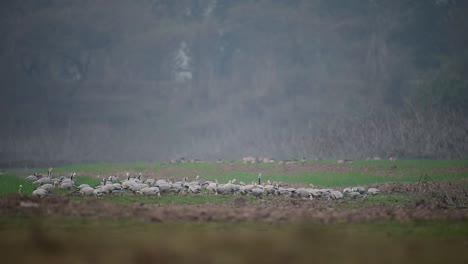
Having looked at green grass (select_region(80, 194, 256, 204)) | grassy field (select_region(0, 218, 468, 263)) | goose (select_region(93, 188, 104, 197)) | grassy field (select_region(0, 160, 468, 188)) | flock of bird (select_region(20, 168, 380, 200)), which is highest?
grassy field (select_region(0, 160, 468, 188))

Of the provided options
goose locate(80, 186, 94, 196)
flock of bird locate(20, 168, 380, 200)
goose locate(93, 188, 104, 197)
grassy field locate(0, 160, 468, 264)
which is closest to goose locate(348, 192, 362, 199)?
flock of bird locate(20, 168, 380, 200)

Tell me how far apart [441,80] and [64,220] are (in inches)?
3910

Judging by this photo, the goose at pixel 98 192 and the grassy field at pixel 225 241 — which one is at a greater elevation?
the goose at pixel 98 192

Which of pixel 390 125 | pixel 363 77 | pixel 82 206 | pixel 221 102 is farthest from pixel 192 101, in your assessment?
pixel 82 206

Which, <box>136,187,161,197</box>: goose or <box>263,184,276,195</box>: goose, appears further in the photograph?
<box>263,184,276,195</box>: goose

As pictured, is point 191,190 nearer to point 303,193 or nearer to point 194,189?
point 194,189

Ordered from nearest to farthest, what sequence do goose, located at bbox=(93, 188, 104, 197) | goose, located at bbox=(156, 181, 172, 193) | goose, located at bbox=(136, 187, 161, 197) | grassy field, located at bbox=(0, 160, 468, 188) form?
goose, located at bbox=(93, 188, 104, 197)
goose, located at bbox=(136, 187, 161, 197)
goose, located at bbox=(156, 181, 172, 193)
grassy field, located at bbox=(0, 160, 468, 188)

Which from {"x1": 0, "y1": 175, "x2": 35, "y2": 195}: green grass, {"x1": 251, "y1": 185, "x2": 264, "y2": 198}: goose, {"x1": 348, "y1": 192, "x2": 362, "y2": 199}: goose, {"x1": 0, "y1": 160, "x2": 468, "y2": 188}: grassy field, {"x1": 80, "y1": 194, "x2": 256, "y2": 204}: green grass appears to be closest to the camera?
{"x1": 80, "y1": 194, "x2": 256, "y2": 204}: green grass

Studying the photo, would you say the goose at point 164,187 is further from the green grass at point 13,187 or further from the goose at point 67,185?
the green grass at point 13,187

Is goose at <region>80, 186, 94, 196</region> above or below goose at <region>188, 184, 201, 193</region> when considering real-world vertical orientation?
below

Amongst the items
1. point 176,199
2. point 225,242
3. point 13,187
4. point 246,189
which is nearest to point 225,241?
point 225,242

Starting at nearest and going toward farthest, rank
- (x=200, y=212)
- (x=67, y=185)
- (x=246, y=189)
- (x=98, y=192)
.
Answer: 1. (x=200, y=212)
2. (x=98, y=192)
3. (x=246, y=189)
4. (x=67, y=185)

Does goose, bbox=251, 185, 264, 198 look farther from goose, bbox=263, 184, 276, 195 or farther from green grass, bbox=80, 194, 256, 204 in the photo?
goose, bbox=263, 184, 276, 195

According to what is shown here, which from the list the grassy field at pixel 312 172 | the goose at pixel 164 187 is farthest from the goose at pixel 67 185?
the grassy field at pixel 312 172
